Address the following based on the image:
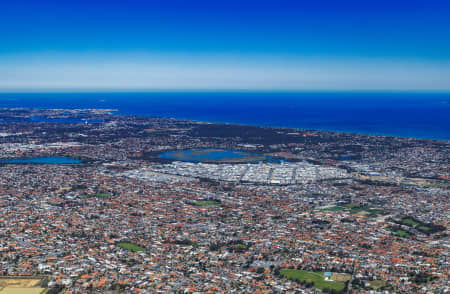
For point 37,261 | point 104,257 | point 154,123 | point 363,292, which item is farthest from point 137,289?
point 154,123

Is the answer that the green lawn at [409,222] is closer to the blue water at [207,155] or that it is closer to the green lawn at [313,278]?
the green lawn at [313,278]

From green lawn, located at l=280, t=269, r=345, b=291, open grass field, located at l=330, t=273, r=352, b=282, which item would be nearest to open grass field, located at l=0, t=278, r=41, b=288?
green lawn, located at l=280, t=269, r=345, b=291

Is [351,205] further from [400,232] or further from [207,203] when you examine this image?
[207,203]

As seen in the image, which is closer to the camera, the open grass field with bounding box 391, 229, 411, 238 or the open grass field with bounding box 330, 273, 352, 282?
the open grass field with bounding box 330, 273, 352, 282

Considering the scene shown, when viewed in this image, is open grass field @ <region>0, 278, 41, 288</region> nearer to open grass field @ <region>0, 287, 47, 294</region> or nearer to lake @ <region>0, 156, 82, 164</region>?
open grass field @ <region>0, 287, 47, 294</region>

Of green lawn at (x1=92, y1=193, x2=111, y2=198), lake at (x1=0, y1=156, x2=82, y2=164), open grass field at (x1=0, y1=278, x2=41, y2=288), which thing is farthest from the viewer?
lake at (x1=0, y1=156, x2=82, y2=164)

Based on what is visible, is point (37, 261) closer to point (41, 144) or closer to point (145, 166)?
point (145, 166)
